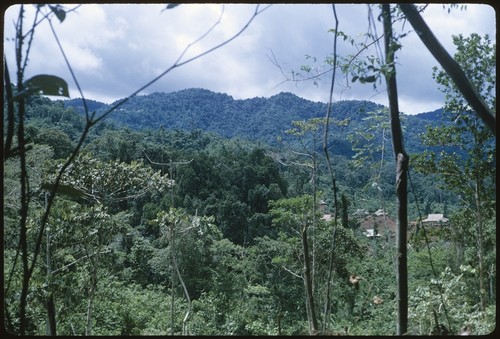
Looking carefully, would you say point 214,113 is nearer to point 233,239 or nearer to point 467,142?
point 233,239

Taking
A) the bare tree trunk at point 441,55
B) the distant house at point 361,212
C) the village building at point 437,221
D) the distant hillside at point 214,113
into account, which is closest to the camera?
the bare tree trunk at point 441,55

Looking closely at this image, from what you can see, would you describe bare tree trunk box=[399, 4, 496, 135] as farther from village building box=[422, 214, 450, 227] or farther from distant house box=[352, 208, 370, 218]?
distant house box=[352, 208, 370, 218]

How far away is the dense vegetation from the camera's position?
13.1 ft

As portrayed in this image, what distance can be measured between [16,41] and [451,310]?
3.37 m

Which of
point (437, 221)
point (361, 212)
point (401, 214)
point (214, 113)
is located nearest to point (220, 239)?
point (361, 212)

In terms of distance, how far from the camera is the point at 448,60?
0.74 meters

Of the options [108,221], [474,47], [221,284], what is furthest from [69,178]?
[221,284]

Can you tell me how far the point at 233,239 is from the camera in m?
12.7

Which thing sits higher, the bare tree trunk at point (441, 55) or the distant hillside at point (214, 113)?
the distant hillside at point (214, 113)

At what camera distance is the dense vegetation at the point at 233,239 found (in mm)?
3992

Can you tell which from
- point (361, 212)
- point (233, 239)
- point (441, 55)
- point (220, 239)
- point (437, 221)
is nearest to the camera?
point (441, 55)

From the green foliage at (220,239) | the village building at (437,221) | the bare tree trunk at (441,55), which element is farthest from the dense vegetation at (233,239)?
the village building at (437,221)

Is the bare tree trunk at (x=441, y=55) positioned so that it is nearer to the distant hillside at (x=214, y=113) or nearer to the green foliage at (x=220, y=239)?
the green foliage at (x=220, y=239)

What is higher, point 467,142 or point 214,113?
point 214,113
